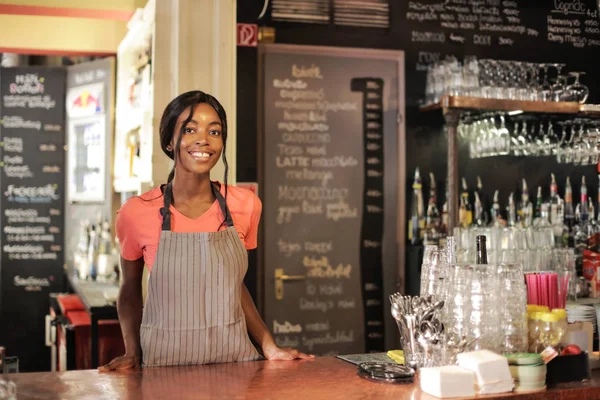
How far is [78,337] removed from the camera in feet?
15.3

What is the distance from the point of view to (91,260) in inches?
238

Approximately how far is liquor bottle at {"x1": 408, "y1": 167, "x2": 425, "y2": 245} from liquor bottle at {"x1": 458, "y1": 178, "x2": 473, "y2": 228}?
0.87 ft

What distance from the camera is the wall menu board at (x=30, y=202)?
21.0 feet

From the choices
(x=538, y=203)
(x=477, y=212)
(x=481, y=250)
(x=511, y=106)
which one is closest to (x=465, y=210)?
(x=477, y=212)

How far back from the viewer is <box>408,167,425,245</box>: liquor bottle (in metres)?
5.04

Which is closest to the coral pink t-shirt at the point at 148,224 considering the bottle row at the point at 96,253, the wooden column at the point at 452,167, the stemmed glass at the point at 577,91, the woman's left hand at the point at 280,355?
the woman's left hand at the point at 280,355

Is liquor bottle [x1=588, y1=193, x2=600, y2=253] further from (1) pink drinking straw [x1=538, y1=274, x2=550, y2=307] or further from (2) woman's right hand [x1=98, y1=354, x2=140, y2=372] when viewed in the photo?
(2) woman's right hand [x1=98, y1=354, x2=140, y2=372]

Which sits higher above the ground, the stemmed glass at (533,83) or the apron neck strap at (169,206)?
the stemmed glass at (533,83)

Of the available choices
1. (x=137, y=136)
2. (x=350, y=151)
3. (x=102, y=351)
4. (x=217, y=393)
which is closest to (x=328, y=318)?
(x=350, y=151)

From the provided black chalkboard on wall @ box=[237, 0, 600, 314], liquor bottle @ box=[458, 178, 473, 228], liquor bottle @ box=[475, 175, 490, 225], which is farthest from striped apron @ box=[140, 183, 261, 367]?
liquor bottle @ box=[475, 175, 490, 225]

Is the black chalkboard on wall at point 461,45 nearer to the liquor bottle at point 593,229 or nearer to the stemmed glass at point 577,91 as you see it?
the liquor bottle at point 593,229

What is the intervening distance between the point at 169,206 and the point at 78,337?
7.49 ft

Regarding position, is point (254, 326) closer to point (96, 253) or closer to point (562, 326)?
point (562, 326)

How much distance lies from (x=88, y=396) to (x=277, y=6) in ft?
11.1
